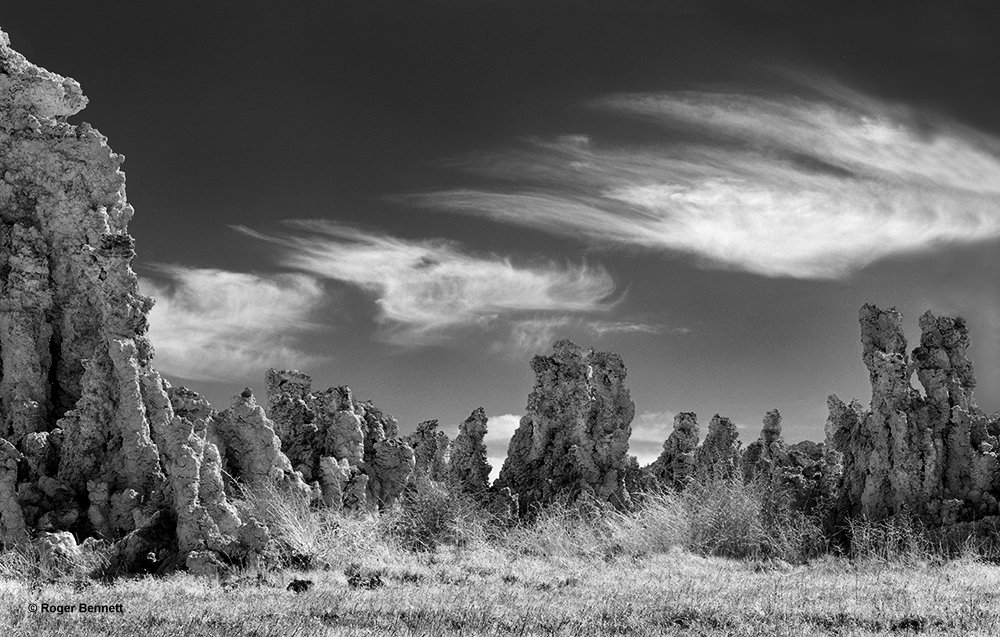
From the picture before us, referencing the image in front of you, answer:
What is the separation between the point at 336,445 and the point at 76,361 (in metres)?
7.52

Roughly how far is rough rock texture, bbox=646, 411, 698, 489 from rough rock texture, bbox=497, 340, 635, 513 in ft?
24.6

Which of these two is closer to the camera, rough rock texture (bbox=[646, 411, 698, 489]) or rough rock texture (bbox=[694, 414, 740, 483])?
rough rock texture (bbox=[646, 411, 698, 489])

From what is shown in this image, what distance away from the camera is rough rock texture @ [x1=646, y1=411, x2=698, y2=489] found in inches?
1259

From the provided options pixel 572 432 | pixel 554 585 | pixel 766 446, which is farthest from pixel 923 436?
pixel 766 446

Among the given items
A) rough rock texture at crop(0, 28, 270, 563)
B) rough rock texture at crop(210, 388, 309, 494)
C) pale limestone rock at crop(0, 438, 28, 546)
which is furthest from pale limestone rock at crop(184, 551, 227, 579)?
rough rock texture at crop(210, 388, 309, 494)

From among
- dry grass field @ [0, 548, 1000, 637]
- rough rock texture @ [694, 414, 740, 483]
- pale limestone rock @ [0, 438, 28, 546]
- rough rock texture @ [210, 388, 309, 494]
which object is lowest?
dry grass field @ [0, 548, 1000, 637]

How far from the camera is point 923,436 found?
20.8 metres

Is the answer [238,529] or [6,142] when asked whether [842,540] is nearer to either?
[238,529]

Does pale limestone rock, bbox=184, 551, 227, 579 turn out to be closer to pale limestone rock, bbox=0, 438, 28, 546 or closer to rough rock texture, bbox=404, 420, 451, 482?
pale limestone rock, bbox=0, 438, 28, 546

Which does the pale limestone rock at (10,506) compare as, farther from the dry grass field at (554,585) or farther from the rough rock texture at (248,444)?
the rough rock texture at (248,444)

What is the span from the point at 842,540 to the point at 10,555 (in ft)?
61.4

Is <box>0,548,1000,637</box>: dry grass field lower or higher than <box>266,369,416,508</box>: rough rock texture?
lower

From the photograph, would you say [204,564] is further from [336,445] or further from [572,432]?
[572,432]

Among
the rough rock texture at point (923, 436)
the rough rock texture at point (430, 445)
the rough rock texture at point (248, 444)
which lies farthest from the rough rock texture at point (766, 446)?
the rough rock texture at point (248, 444)
